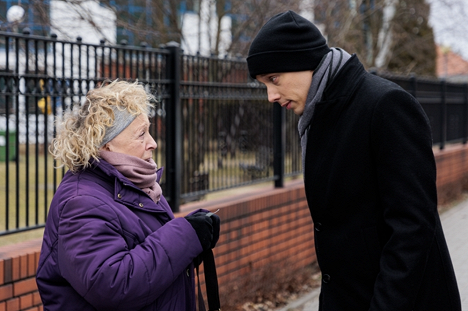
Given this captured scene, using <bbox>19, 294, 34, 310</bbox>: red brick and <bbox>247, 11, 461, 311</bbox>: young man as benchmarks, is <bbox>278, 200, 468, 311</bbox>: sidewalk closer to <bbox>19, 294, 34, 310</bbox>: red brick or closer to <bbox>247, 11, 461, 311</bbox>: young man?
<bbox>19, 294, 34, 310</bbox>: red brick

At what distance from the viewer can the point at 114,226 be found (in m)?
2.14

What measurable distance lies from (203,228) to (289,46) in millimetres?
759

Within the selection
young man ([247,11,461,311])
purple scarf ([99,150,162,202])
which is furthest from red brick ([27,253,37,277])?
young man ([247,11,461,311])

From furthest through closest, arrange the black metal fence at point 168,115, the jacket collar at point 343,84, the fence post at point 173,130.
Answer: the fence post at point 173,130 → the black metal fence at point 168,115 → the jacket collar at point 343,84

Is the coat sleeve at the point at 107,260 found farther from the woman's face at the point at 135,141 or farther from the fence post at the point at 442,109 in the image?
the fence post at the point at 442,109

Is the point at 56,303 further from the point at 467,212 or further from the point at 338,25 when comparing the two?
the point at 338,25

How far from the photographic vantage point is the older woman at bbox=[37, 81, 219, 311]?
2.08 metres

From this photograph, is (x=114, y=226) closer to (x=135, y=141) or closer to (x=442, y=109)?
(x=135, y=141)

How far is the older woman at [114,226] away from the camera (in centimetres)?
208

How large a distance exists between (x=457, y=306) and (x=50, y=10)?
23.3 feet

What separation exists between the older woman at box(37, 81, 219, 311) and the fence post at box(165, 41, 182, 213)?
2673mm

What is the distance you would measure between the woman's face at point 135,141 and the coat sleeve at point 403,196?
89 cm

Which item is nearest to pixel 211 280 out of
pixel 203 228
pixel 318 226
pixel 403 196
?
pixel 203 228

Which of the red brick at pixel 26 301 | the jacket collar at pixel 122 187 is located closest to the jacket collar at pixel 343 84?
the jacket collar at pixel 122 187
